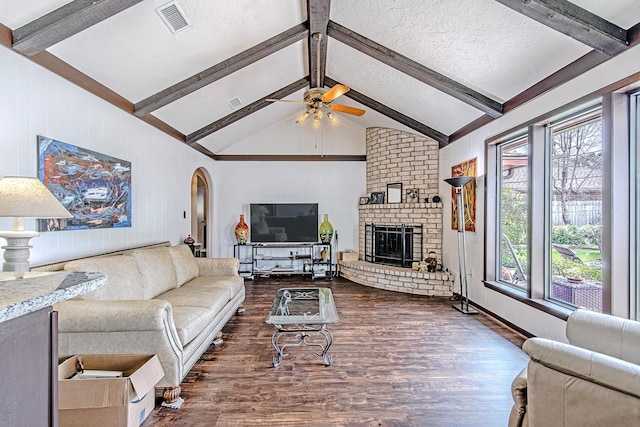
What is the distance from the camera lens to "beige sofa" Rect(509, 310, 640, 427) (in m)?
1.21

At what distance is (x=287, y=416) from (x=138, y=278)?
73.0 inches

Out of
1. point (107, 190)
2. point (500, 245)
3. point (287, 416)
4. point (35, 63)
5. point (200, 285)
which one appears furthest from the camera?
point (500, 245)

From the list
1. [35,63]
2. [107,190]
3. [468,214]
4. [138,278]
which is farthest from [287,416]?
[468,214]

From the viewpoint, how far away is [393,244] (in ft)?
19.4

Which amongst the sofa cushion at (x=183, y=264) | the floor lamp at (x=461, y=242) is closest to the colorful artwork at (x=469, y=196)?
the floor lamp at (x=461, y=242)

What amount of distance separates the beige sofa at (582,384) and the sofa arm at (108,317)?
2112mm

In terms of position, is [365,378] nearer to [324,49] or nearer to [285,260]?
[324,49]

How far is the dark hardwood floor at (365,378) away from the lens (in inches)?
80.4

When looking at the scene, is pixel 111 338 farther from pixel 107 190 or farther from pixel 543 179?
pixel 543 179

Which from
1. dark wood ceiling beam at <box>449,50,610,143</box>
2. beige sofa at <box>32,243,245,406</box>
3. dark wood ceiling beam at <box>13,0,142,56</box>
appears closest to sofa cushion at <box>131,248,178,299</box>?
beige sofa at <box>32,243,245,406</box>

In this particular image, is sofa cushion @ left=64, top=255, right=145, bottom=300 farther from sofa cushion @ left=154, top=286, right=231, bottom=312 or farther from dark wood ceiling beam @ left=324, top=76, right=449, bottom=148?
dark wood ceiling beam @ left=324, top=76, right=449, bottom=148

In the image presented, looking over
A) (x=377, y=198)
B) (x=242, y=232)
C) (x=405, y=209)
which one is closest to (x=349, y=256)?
(x=377, y=198)

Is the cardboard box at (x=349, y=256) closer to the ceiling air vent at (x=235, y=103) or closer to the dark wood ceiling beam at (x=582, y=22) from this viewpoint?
the ceiling air vent at (x=235, y=103)

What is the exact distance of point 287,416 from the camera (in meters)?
2.04
